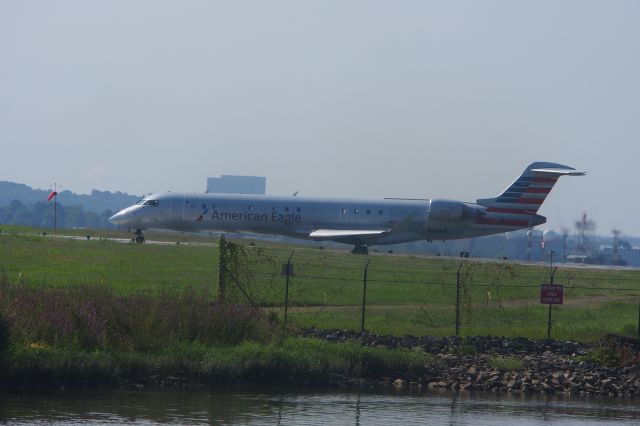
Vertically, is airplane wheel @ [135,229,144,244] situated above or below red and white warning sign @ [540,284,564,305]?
above

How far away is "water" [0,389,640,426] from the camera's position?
16.6m

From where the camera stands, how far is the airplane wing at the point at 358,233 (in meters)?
60.6

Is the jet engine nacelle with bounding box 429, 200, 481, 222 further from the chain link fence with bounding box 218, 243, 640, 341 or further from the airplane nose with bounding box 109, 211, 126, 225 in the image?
the chain link fence with bounding box 218, 243, 640, 341

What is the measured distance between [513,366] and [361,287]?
47.4 feet

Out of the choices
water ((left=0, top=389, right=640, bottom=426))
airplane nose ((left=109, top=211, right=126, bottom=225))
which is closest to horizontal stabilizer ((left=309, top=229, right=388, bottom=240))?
airplane nose ((left=109, top=211, right=126, bottom=225))

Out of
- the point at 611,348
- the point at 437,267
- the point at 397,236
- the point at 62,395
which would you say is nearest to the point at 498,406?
the point at 611,348

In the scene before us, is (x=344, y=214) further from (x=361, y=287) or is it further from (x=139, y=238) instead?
(x=361, y=287)

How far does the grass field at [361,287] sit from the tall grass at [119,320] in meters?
3.47

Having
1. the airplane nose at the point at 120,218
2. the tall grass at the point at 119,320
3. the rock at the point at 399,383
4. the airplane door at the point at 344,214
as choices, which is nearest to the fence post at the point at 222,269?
the tall grass at the point at 119,320

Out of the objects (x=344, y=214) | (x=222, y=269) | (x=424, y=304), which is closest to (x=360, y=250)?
(x=344, y=214)

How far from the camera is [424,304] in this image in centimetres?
3316

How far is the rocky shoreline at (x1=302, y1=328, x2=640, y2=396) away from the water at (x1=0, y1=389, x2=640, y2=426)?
91 cm

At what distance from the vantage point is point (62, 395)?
18.3m

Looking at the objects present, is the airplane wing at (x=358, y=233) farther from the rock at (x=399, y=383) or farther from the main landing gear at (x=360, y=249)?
the rock at (x=399, y=383)
